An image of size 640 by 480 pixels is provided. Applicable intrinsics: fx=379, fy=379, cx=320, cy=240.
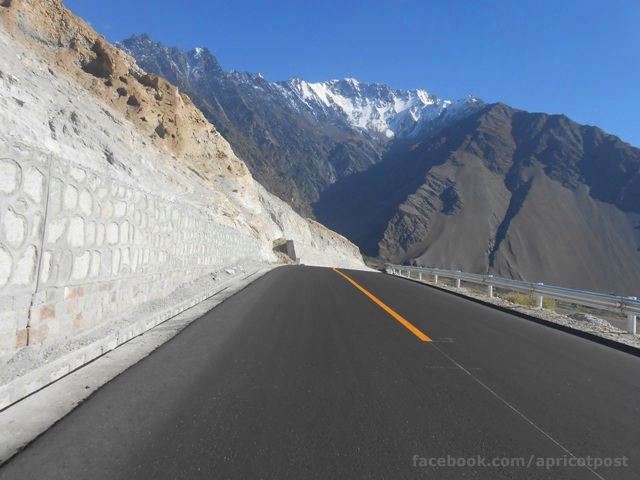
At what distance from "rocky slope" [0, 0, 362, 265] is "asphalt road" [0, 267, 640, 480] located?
18152 millimetres

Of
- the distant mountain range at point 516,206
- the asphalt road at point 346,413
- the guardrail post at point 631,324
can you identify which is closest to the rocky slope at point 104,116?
the asphalt road at point 346,413

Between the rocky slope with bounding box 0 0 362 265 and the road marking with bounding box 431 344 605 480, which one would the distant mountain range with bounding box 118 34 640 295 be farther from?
the road marking with bounding box 431 344 605 480

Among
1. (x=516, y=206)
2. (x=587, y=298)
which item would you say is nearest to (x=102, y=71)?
(x=587, y=298)

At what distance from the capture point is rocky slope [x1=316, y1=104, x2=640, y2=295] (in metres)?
93.4

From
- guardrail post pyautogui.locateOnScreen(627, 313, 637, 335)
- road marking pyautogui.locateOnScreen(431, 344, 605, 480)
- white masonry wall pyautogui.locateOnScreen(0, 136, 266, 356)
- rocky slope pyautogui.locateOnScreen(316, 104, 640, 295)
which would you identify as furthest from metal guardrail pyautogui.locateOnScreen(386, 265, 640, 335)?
rocky slope pyautogui.locateOnScreen(316, 104, 640, 295)

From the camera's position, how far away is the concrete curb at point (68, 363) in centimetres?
320

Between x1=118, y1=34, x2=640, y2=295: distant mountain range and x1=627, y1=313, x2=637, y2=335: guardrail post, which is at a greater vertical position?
x1=118, y1=34, x2=640, y2=295: distant mountain range

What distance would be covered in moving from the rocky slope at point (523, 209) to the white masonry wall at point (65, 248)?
96.2 metres

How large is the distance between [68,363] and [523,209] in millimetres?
120714

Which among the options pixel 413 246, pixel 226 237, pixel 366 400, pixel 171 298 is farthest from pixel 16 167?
pixel 413 246

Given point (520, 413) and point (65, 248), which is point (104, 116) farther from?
point (520, 413)

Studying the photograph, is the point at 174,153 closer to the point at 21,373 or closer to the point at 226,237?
the point at 226,237

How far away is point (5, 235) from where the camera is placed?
3744 mm

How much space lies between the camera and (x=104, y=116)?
27.5 metres
